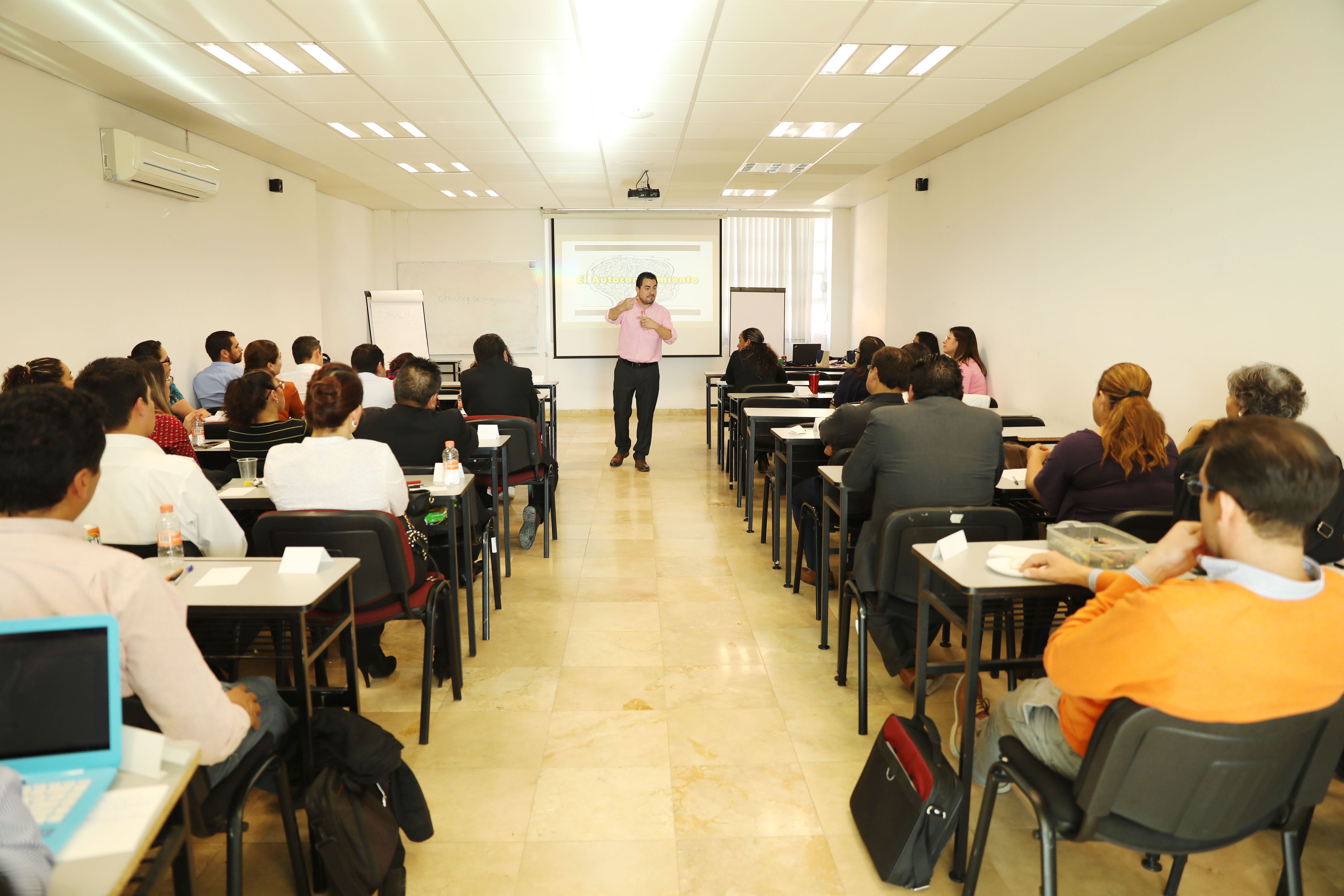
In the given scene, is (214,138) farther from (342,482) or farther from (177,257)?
(342,482)

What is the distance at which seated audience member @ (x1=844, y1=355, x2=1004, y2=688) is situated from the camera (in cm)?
273

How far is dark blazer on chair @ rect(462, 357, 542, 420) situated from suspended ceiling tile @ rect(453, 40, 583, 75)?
1.70 m

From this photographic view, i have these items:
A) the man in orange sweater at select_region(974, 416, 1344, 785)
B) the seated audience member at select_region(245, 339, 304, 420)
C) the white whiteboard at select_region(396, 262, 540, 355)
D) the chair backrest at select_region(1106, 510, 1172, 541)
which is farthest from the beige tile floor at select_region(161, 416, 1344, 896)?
the white whiteboard at select_region(396, 262, 540, 355)

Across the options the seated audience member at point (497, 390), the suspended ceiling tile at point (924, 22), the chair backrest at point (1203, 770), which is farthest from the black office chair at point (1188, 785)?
the seated audience member at point (497, 390)

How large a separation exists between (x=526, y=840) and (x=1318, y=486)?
1945 millimetres

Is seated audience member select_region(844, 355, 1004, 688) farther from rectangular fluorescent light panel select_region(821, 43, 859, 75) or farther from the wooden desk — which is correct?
rectangular fluorescent light panel select_region(821, 43, 859, 75)

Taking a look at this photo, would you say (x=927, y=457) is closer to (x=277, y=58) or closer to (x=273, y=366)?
(x=277, y=58)

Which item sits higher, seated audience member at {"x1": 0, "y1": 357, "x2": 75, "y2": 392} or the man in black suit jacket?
seated audience member at {"x1": 0, "y1": 357, "x2": 75, "y2": 392}

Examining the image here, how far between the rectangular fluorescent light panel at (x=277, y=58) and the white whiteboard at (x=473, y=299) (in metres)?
6.37

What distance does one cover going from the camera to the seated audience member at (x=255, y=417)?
3.29 meters

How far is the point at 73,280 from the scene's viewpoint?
491 cm

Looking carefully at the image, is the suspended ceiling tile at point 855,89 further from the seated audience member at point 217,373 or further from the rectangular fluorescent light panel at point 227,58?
the seated audience member at point 217,373

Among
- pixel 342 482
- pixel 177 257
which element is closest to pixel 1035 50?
pixel 342 482

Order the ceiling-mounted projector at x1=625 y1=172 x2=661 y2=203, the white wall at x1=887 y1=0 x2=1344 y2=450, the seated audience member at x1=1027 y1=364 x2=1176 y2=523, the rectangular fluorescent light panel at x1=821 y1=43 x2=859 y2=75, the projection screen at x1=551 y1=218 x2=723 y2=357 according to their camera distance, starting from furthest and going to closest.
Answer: the projection screen at x1=551 y1=218 x2=723 y2=357
the ceiling-mounted projector at x1=625 y1=172 x2=661 y2=203
the rectangular fluorescent light panel at x1=821 y1=43 x2=859 y2=75
the white wall at x1=887 y1=0 x2=1344 y2=450
the seated audience member at x1=1027 y1=364 x2=1176 y2=523
